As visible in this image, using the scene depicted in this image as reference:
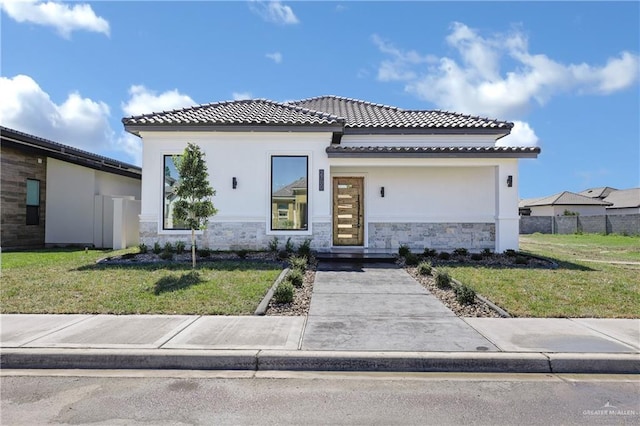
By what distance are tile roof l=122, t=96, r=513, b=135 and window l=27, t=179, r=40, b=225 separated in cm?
688

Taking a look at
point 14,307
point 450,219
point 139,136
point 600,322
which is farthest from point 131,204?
point 600,322

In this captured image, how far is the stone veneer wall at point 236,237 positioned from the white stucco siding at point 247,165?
0.23 meters

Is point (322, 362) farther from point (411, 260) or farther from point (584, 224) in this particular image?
point (584, 224)

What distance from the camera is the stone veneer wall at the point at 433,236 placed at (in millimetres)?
13773

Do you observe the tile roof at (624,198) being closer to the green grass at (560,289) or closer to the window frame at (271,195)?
the green grass at (560,289)

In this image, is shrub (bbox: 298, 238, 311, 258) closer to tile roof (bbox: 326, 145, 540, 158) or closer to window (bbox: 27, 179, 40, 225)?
tile roof (bbox: 326, 145, 540, 158)

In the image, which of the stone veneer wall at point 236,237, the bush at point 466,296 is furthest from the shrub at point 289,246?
the bush at point 466,296

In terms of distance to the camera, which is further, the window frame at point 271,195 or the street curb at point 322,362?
the window frame at point 271,195

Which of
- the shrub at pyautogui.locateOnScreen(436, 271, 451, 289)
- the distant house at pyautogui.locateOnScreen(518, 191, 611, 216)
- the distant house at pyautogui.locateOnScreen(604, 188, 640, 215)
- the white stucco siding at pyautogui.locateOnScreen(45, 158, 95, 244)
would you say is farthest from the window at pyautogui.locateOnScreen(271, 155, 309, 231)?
the distant house at pyautogui.locateOnScreen(604, 188, 640, 215)

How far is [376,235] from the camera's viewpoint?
1404 cm

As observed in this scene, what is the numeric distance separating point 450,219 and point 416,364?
32.3 feet

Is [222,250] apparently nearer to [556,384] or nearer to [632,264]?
[556,384]

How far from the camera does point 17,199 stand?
1535cm

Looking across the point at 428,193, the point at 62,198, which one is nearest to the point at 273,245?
the point at 428,193
